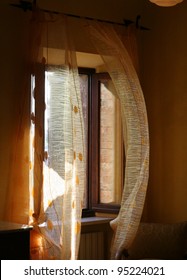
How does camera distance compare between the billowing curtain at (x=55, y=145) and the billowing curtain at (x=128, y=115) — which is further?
the billowing curtain at (x=128, y=115)

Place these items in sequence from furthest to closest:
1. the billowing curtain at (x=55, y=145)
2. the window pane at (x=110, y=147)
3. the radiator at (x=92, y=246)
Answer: the window pane at (x=110, y=147) < the radiator at (x=92, y=246) < the billowing curtain at (x=55, y=145)

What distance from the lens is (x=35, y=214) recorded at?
3779 mm

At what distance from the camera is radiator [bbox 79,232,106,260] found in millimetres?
4355

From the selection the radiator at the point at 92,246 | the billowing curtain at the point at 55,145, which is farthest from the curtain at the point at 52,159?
the radiator at the point at 92,246

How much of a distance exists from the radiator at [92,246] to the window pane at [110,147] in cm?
38

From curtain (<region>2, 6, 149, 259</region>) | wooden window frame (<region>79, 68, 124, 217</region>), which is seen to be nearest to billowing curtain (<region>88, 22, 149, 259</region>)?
curtain (<region>2, 6, 149, 259</region>)

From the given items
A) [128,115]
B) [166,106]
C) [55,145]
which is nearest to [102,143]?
[128,115]

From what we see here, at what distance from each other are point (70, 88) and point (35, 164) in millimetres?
679

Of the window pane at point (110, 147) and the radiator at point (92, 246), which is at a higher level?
the window pane at point (110, 147)

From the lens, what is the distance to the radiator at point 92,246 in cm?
436

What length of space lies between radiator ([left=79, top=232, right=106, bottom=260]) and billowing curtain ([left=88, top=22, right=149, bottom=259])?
0.94 ft

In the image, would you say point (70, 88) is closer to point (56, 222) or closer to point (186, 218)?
point (56, 222)

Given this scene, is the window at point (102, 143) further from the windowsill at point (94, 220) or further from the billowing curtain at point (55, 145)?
the billowing curtain at point (55, 145)
